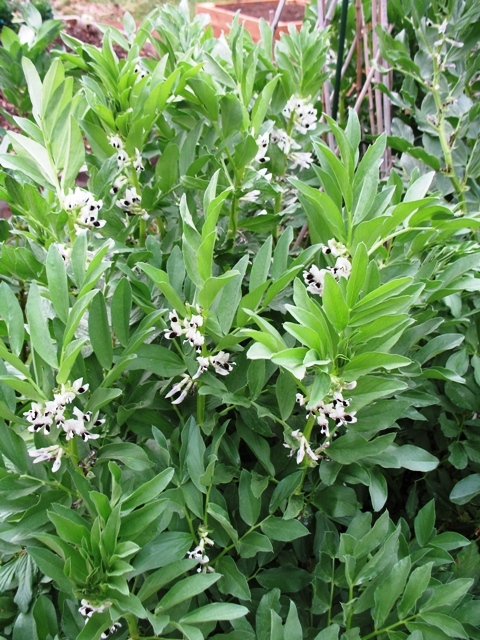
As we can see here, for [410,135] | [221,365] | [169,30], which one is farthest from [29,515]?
[410,135]

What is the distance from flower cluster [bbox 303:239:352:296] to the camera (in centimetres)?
65

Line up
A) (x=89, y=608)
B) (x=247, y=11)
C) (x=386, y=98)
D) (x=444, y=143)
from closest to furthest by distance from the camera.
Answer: (x=89, y=608) → (x=444, y=143) → (x=386, y=98) → (x=247, y=11)

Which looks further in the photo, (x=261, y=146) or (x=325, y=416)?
(x=261, y=146)

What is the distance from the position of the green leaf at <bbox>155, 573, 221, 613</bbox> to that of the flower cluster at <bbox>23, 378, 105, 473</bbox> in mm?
146

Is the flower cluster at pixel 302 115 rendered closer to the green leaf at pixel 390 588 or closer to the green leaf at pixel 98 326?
the green leaf at pixel 98 326

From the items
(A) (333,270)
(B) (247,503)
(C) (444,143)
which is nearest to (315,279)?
(A) (333,270)

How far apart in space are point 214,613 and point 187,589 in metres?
0.03

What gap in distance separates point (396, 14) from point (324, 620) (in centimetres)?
111

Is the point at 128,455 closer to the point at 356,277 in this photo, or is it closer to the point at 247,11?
the point at 356,277

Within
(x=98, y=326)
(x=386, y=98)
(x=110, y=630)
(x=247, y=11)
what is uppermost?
(x=247, y=11)

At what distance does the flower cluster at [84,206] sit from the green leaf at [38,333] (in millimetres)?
177

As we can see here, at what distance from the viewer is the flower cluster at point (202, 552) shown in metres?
0.59

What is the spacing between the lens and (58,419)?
55cm

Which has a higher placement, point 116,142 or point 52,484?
point 116,142
